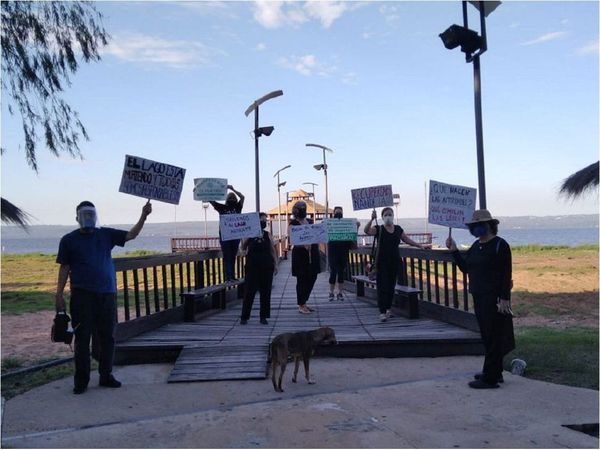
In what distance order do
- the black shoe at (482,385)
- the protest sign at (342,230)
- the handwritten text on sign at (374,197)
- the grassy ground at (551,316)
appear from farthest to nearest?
the protest sign at (342,230) < the handwritten text on sign at (374,197) < the grassy ground at (551,316) < the black shoe at (482,385)

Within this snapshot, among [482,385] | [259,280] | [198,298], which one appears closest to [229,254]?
[198,298]

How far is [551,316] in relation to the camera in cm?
1445

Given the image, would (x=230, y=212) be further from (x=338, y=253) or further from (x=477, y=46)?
(x=477, y=46)

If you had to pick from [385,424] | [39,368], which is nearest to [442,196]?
[385,424]

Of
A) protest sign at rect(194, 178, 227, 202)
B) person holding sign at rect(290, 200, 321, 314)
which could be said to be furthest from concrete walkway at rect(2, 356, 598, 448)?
protest sign at rect(194, 178, 227, 202)

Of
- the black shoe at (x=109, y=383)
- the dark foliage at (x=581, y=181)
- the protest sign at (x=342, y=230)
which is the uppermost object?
the dark foliage at (x=581, y=181)

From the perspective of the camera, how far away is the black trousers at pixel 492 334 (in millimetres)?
5895

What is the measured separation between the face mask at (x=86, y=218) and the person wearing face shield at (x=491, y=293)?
3.83 metres

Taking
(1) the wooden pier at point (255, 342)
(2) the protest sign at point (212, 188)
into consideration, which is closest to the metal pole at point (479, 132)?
(1) the wooden pier at point (255, 342)

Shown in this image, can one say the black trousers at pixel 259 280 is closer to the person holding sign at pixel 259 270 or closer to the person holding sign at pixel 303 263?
the person holding sign at pixel 259 270

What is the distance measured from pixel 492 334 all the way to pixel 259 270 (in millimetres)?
3853

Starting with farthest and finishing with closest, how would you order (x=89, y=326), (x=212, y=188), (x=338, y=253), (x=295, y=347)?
(x=212, y=188)
(x=338, y=253)
(x=295, y=347)
(x=89, y=326)

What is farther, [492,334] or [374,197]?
[374,197]

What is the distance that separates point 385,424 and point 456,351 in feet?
9.92
